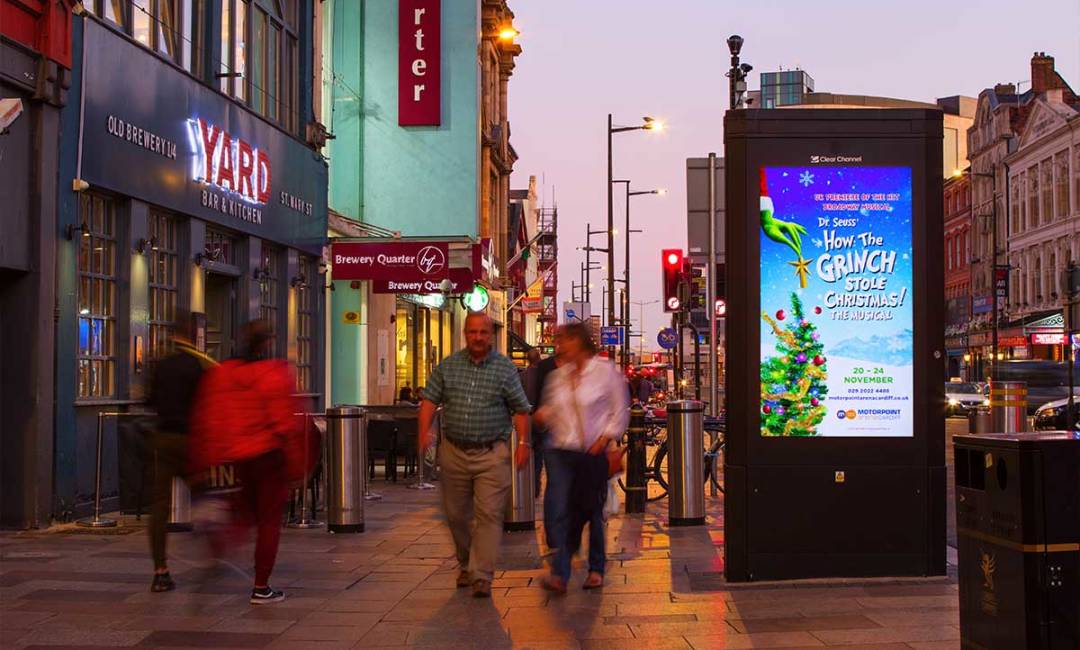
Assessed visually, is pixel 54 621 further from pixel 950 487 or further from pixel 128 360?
pixel 950 487

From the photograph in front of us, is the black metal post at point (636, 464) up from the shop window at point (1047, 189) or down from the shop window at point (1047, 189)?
down

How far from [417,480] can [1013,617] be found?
1440 centimetres

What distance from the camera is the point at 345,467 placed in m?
12.2

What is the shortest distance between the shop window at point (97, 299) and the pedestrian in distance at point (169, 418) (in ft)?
15.7

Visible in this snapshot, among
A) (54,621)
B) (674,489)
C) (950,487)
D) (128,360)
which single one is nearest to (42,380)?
(128,360)

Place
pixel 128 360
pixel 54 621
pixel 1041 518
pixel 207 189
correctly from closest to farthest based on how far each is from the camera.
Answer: pixel 1041 518, pixel 54 621, pixel 128 360, pixel 207 189

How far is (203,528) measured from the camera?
848 centimetres

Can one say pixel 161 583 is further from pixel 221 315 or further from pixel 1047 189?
pixel 1047 189

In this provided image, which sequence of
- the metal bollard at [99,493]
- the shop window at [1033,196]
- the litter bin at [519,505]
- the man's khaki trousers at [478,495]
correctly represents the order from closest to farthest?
the man's khaki trousers at [478,495] < the metal bollard at [99,493] < the litter bin at [519,505] < the shop window at [1033,196]

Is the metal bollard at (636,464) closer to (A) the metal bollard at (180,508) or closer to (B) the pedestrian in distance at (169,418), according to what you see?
(A) the metal bollard at (180,508)

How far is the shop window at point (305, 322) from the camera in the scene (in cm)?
2158

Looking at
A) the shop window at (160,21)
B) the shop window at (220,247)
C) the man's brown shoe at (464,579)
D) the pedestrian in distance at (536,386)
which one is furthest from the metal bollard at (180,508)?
the shop window at (220,247)

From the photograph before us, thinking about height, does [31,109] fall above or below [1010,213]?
below

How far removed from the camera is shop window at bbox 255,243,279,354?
19484 mm
